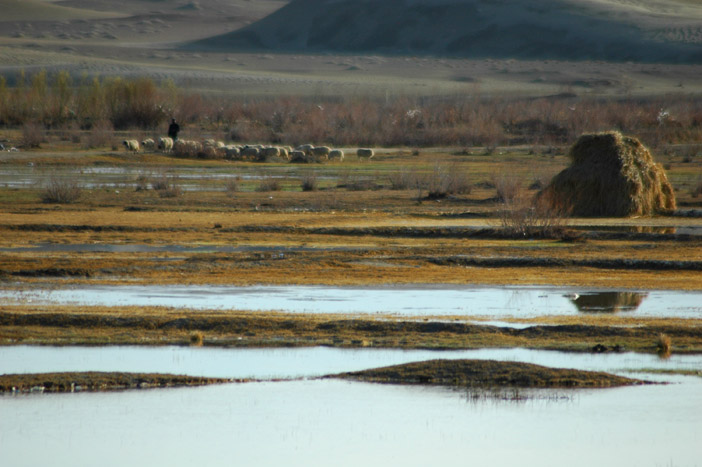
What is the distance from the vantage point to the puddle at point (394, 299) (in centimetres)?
1845

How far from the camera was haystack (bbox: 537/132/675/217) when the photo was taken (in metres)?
34.9

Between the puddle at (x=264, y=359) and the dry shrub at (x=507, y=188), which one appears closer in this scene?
the puddle at (x=264, y=359)

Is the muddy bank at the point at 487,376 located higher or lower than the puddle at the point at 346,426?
higher

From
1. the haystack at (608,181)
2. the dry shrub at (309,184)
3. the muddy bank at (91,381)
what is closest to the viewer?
the muddy bank at (91,381)

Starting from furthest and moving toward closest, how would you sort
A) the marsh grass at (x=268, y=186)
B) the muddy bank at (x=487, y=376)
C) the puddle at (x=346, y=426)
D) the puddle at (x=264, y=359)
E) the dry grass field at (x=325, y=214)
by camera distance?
the marsh grass at (x=268, y=186) → the dry grass field at (x=325, y=214) → the puddle at (x=264, y=359) → the muddy bank at (x=487, y=376) → the puddle at (x=346, y=426)

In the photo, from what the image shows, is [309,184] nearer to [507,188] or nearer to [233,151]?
[507,188]

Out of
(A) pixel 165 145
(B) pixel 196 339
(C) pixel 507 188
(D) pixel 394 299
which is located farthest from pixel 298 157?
(B) pixel 196 339

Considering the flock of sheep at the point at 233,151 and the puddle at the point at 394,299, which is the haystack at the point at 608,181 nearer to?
the puddle at the point at 394,299

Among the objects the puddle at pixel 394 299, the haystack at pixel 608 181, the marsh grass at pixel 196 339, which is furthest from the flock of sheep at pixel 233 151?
the marsh grass at pixel 196 339

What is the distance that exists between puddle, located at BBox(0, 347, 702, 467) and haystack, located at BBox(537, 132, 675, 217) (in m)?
21.8

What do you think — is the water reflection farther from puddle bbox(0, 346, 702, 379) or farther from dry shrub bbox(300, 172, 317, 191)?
dry shrub bbox(300, 172, 317, 191)

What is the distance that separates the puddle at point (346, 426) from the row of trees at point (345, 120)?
2456 inches

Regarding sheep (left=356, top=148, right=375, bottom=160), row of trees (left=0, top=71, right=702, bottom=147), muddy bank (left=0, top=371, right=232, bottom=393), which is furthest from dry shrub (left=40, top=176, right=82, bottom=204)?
row of trees (left=0, top=71, right=702, bottom=147)

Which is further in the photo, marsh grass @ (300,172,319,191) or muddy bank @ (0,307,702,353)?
marsh grass @ (300,172,319,191)
